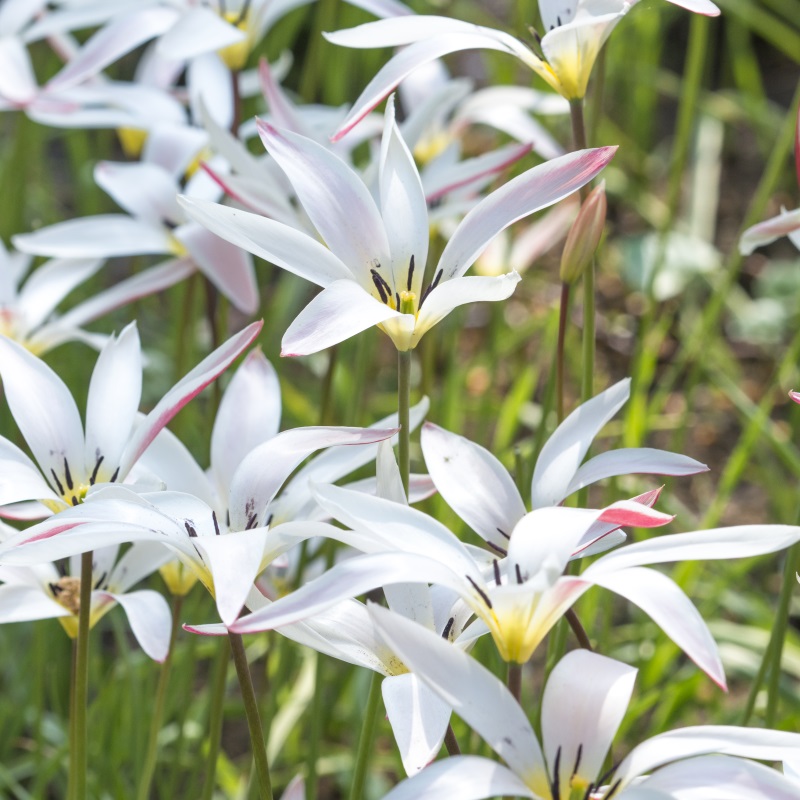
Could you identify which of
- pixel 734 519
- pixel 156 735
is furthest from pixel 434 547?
pixel 734 519

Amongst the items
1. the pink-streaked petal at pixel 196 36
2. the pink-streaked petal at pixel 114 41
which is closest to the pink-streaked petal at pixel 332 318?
the pink-streaked petal at pixel 196 36

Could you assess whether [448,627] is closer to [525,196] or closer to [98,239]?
[525,196]

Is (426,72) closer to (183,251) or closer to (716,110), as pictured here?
(183,251)

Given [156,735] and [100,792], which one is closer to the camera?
[156,735]

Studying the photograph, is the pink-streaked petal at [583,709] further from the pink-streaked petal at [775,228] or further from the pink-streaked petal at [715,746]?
the pink-streaked petal at [775,228]

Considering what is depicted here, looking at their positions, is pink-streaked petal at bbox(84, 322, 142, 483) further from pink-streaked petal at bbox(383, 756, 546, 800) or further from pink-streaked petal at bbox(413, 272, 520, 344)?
pink-streaked petal at bbox(383, 756, 546, 800)
